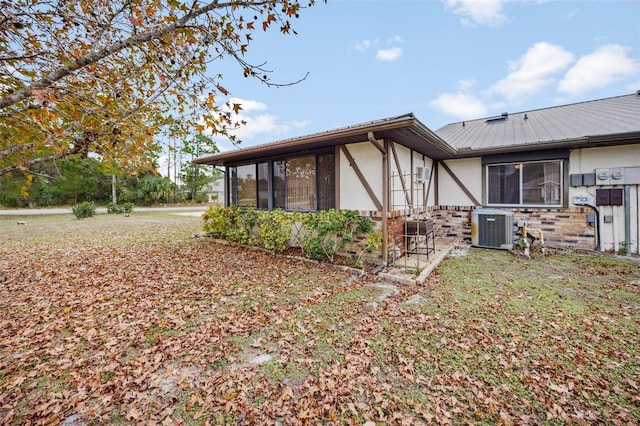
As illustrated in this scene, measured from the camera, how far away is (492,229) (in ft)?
22.9

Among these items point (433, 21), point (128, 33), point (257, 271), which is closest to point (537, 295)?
point (257, 271)

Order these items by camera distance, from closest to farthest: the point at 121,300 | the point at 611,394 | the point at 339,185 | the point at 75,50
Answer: the point at 611,394
the point at 75,50
the point at 121,300
the point at 339,185

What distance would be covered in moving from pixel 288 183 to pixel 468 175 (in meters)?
5.47

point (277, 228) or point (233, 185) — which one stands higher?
point (233, 185)

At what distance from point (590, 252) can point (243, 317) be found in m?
8.07

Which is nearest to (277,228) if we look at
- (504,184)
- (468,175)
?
(468,175)

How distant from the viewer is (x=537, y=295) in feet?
13.2

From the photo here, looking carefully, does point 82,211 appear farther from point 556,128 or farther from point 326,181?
point 556,128

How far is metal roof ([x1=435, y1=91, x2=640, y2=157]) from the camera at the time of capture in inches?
242

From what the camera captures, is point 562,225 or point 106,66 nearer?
point 106,66

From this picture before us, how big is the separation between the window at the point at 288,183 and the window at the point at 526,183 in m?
5.03

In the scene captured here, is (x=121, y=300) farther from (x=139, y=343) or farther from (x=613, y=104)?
(x=613, y=104)

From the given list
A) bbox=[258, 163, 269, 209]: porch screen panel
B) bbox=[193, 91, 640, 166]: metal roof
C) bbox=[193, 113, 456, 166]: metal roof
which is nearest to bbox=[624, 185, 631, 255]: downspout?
bbox=[193, 91, 640, 166]: metal roof

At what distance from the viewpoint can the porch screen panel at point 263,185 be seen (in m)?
7.55
